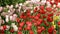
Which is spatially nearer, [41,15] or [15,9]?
[41,15]

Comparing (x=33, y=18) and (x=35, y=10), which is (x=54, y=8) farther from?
(x=33, y=18)

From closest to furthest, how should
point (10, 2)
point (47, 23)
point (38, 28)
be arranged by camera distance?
point (38, 28), point (47, 23), point (10, 2)

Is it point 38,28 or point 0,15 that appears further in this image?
point 0,15

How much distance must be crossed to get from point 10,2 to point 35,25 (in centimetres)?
149

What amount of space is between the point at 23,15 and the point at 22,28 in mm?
488

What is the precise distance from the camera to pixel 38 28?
367cm

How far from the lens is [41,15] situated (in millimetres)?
4156

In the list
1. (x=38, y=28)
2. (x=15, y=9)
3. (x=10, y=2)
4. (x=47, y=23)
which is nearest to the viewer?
(x=38, y=28)

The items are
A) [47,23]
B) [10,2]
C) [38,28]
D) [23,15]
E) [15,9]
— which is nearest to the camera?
[38,28]

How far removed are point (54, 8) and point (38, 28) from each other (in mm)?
1177

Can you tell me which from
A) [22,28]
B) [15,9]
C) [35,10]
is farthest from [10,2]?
[22,28]

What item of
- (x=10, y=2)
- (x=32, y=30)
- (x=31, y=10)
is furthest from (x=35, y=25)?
(x=10, y=2)

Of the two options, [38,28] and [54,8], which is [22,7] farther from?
[38,28]

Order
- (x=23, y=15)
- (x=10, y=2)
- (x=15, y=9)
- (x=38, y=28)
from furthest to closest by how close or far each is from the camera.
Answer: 1. (x=10, y=2)
2. (x=15, y=9)
3. (x=23, y=15)
4. (x=38, y=28)
